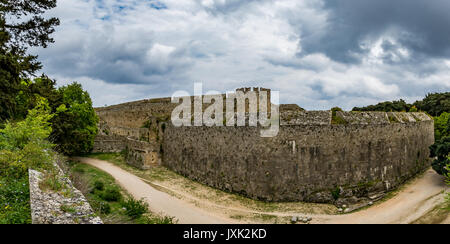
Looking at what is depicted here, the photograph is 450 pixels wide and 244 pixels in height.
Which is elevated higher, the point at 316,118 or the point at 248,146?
the point at 316,118

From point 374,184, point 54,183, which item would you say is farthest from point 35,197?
point 374,184

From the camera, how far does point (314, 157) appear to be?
51.5 feet

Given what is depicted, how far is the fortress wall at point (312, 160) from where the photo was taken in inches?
618

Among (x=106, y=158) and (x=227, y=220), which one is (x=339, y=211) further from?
(x=106, y=158)

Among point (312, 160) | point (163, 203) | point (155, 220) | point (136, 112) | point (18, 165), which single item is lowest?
point (163, 203)

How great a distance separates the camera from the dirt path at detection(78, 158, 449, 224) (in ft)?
44.8

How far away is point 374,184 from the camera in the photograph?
16547mm

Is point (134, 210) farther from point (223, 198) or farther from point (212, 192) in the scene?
point (212, 192)

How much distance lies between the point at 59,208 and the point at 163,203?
9513 millimetres

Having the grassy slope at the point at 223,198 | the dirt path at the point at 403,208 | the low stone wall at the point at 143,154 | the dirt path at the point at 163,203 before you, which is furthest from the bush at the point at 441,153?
the low stone wall at the point at 143,154

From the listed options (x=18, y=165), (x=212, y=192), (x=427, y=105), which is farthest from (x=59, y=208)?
(x=427, y=105)
